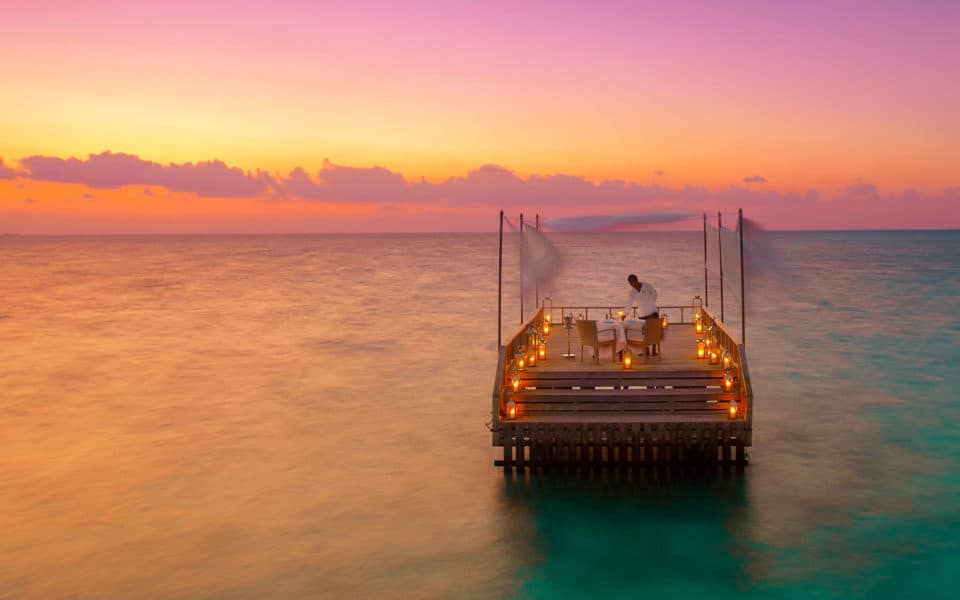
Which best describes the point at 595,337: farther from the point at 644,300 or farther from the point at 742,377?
the point at 742,377

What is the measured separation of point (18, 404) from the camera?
99.9ft

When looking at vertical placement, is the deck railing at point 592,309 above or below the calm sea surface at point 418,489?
above

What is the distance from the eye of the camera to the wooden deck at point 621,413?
1747 cm

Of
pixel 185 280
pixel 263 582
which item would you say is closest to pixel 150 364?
pixel 263 582

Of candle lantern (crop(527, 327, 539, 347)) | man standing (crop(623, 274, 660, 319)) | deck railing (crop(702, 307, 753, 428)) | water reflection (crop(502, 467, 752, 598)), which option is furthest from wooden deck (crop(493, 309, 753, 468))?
man standing (crop(623, 274, 660, 319))

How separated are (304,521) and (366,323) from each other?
3869 centimetres

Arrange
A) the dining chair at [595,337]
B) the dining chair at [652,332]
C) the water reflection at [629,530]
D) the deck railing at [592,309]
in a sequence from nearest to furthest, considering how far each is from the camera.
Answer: the water reflection at [629,530] < the dining chair at [595,337] < the dining chair at [652,332] < the deck railing at [592,309]

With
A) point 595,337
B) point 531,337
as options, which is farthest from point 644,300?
point 531,337

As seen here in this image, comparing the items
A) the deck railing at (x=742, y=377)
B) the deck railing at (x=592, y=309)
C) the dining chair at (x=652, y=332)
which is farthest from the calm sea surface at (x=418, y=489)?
the deck railing at (x=592, y=309)

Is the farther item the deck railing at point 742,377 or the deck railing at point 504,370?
the deck railing at point 504,370

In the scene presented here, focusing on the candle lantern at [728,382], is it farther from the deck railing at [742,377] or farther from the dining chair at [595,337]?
the dining chair at [595,337]

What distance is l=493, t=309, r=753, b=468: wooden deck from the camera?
17.5 m

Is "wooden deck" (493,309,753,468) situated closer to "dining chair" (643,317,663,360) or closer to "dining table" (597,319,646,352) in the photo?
"dining table" (597,319,646,352)

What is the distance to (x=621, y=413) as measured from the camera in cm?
1800
